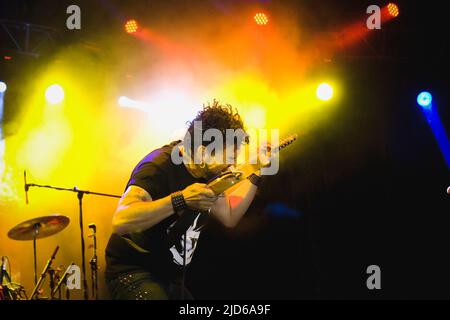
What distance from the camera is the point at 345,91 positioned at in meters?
7.32

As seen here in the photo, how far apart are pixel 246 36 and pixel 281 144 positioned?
3.84 meters

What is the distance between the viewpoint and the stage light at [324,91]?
7180 mm

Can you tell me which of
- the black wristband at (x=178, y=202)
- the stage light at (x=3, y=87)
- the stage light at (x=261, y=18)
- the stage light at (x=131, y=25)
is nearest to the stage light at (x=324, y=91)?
the stage light at (x=261, y=18)

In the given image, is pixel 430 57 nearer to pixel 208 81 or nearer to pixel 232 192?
pixel 208 81

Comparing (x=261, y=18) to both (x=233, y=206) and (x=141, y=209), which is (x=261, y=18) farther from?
(x=141, y=209)

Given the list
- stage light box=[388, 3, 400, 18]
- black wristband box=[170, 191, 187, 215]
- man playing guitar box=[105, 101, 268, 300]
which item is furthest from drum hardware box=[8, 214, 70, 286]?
stage light box=[388, 3, 400, 18]

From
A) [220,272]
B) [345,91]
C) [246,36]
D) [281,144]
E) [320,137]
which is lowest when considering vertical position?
[220,272]

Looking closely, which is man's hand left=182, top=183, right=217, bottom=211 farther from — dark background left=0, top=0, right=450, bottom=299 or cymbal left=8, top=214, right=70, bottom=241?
dark background left=0, top=0, right=450, bottom=299

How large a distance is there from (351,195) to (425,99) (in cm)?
189

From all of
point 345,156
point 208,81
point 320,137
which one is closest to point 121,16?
point 208,81

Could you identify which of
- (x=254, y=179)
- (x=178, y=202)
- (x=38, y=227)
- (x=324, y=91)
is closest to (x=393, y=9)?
(x=324, y=91)

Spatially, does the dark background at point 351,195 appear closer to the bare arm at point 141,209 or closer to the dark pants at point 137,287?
the dark pants at point 137,287

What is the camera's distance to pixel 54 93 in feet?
25.2
